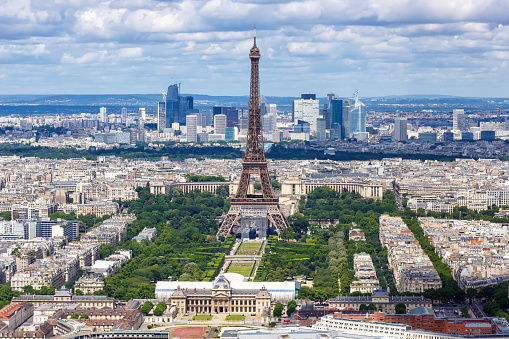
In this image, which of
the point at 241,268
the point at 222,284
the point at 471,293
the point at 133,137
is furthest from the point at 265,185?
the point at 133,137

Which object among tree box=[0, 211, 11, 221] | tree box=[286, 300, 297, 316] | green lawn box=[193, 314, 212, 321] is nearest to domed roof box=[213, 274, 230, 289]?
green lawn box=[193, 314, 212, 321]

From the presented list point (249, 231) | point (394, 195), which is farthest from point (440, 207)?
point (249, 231)

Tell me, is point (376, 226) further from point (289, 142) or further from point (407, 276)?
point (289, 142)

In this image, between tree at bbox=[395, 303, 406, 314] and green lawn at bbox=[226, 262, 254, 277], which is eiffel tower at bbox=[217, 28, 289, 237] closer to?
green lawn at bbox=[226, 262, 254, 277]

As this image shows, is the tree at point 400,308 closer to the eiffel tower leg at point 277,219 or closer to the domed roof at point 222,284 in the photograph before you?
the domed roof at point 222,284

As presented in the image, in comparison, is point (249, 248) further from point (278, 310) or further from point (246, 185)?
point (278, 310)
